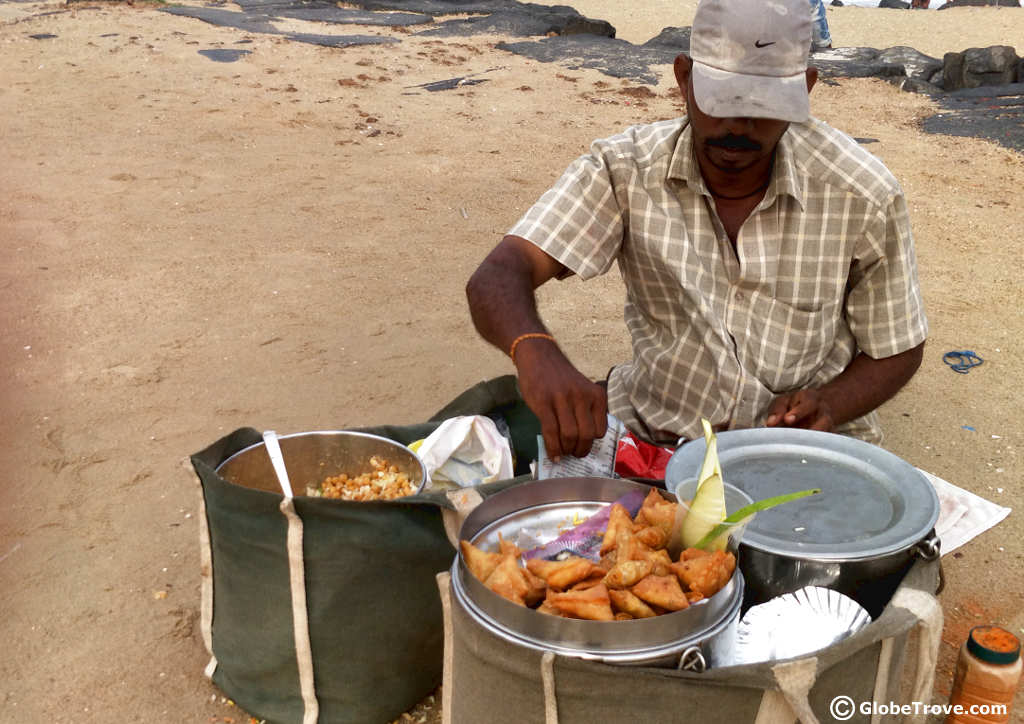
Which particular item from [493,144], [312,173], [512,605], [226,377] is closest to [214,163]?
[312,173]

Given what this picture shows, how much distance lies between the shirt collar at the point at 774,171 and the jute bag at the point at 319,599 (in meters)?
0.88

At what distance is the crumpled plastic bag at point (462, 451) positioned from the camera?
256cm

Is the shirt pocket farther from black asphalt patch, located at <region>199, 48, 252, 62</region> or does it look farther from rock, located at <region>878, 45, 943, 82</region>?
rock, located at <region>878, 45, 943, 82</region>

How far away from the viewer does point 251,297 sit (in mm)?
4859

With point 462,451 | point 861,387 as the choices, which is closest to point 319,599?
point 462,451

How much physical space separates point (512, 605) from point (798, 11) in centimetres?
145

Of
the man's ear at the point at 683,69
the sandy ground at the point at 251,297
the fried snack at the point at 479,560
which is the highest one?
the man's ear at the point at 683,69

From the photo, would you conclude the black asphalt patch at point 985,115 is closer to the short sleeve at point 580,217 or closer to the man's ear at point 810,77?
the man's ear at point 810,77

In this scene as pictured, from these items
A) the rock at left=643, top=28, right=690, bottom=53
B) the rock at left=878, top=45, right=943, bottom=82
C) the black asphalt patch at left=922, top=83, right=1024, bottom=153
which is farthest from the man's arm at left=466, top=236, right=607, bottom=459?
the rock at left=643, top=28, right=690, bottom=53

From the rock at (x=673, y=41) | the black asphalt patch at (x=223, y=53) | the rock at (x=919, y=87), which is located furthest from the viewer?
the rock at (x=673, y=41)

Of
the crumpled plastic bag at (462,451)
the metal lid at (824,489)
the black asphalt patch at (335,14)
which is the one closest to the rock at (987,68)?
the black asphalt patch at (335,14)

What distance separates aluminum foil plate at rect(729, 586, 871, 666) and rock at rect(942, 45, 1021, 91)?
10.6 meters

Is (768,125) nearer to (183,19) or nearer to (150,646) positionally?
(150,646)

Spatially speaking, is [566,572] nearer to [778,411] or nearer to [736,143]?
[778,411]
